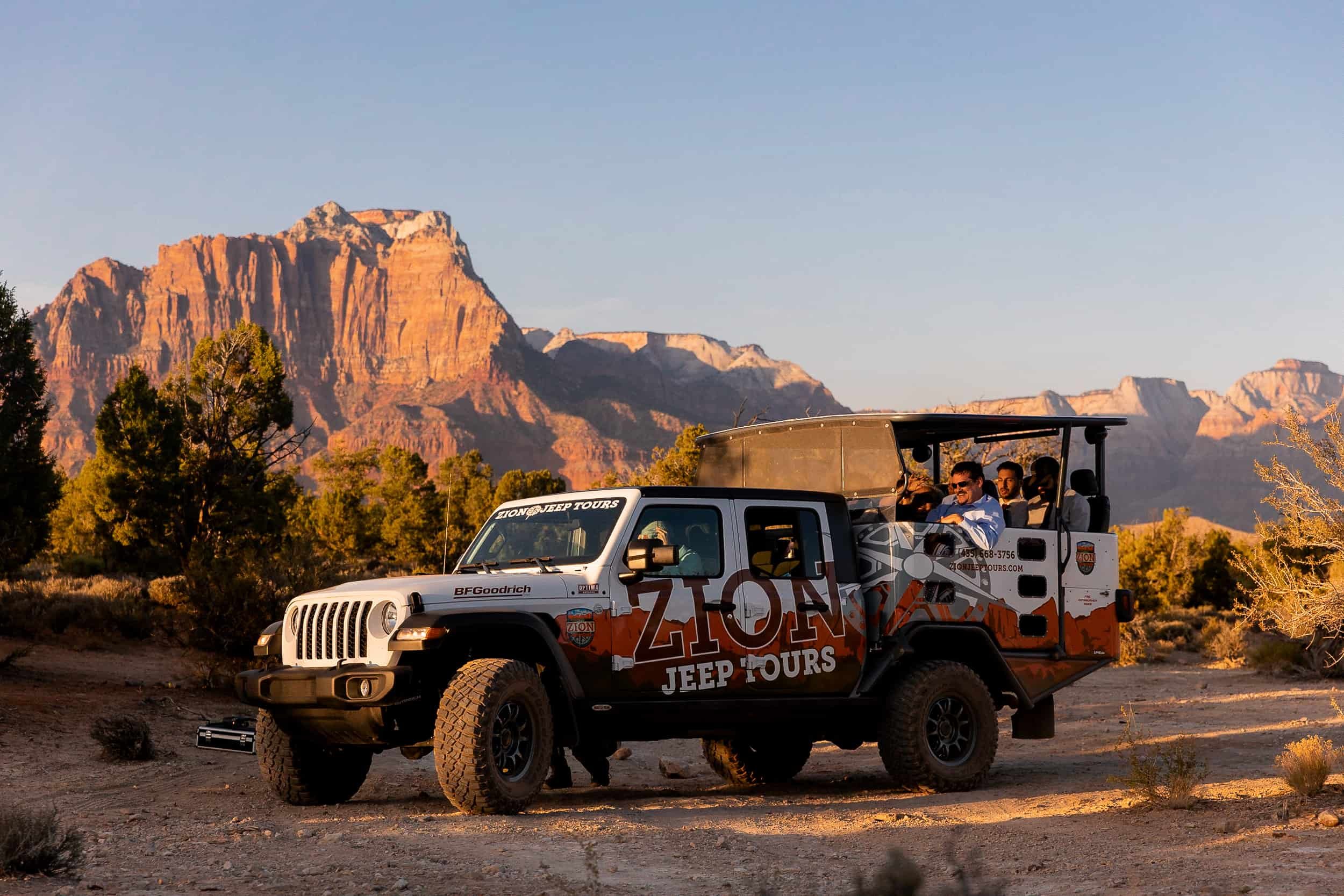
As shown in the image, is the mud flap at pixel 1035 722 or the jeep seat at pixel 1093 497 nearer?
the mud flap at pixel 1035 722

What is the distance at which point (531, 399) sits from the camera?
579 feet

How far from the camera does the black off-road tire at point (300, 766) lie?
363 inches

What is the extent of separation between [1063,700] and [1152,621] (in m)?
15.3

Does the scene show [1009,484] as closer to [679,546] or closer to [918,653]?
[918,653]

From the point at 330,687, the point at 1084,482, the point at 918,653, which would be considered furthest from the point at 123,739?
the point at 1084,482

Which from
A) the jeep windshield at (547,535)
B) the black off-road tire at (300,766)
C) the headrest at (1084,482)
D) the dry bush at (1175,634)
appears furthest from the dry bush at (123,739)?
the dry bush at (1175,634)

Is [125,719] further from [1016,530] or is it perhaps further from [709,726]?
[1016,530]

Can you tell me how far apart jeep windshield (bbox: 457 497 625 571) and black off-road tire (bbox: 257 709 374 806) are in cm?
168

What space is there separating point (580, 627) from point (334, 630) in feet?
5.48

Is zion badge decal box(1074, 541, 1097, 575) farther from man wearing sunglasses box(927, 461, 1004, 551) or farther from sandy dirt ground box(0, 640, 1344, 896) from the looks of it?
sandy dirt ground box(0, 640, 1344, 896)

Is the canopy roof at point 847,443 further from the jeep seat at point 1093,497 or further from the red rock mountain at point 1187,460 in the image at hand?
the red rock mountain at point 1187,460

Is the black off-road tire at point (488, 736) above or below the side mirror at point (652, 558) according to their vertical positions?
below

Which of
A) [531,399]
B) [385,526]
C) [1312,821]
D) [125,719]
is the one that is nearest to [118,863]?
[125,719]

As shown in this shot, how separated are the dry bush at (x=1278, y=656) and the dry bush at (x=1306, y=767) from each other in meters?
14.4
